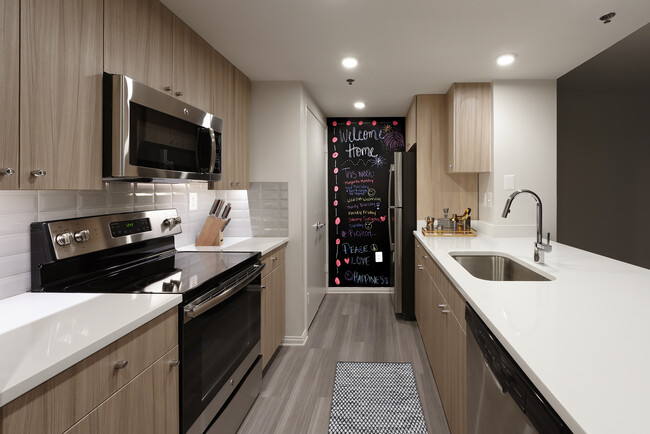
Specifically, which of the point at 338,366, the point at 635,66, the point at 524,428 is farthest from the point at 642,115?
→ the point at 524,428

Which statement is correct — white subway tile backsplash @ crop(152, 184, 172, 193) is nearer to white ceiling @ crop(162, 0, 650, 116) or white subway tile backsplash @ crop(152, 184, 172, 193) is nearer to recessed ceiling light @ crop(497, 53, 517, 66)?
white ceiling @ crop(162, 0, 650, 116)

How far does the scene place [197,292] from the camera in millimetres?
1497

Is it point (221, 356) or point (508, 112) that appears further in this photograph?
point (508, 112)

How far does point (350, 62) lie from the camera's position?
8.87 feet

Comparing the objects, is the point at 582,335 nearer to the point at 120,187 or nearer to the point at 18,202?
the point at 18,202

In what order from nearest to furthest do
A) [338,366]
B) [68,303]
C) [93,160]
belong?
1. [68,303]
2. [93,160]
3. [338,366]

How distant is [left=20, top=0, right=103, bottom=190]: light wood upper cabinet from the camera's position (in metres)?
1.12

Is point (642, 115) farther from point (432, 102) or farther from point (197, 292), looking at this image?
point (197, 292)

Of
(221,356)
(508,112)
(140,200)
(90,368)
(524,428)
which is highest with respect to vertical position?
(508,112)

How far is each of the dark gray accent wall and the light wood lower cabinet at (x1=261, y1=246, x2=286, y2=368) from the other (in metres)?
3.39

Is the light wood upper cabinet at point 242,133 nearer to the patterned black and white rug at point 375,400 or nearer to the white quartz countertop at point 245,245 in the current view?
the white quartz countertop at point 245,245

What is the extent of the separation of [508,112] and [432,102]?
0.73 meters

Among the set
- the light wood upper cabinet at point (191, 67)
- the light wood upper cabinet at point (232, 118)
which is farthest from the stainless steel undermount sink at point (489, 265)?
the light wood upper cabinet at point (191, 67)

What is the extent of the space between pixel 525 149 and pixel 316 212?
78.1 inches
